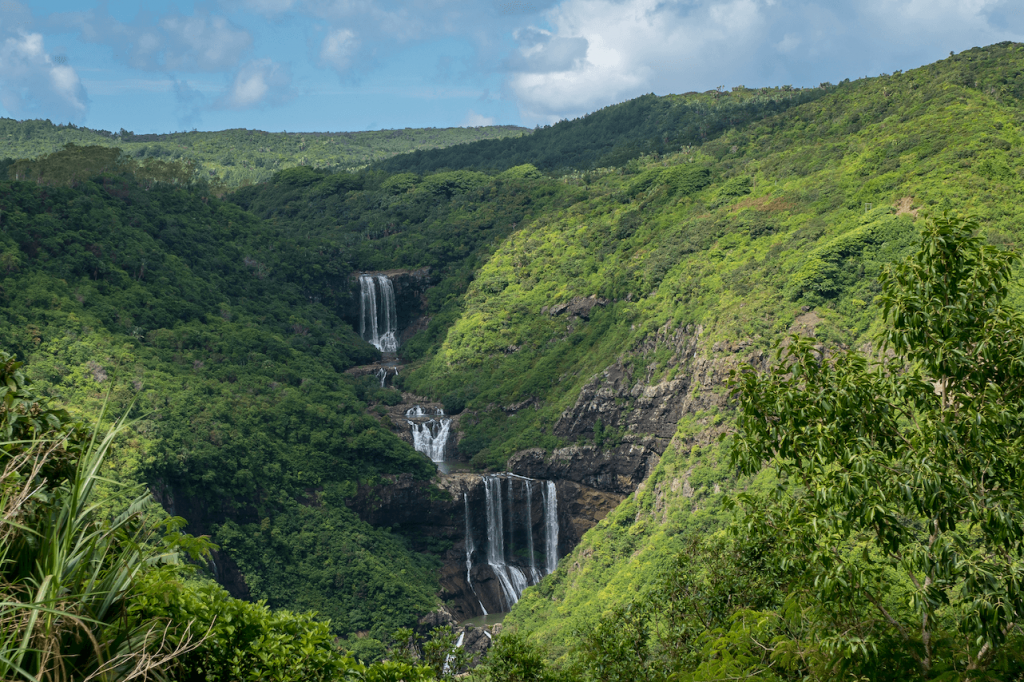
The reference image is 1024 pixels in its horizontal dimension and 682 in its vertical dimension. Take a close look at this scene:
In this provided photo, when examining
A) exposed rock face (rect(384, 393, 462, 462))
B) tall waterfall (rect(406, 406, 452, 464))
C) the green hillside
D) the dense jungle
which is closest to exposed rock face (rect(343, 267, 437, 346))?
the dense jungle

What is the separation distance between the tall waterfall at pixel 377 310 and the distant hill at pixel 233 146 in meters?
32.5

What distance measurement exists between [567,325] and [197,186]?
31.3 meters

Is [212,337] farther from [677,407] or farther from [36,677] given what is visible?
[36,677]

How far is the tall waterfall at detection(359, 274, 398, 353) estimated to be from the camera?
59.3 metres

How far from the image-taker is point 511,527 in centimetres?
3997

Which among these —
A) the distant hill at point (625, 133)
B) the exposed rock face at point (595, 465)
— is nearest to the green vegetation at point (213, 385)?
the exposed rock face at point (595, 465)

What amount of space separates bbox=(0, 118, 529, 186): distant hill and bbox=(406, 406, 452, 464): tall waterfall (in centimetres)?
4916

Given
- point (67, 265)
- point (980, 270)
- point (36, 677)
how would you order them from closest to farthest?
1. point (36, 677)
2. point (980, 270)
3. point (67, 265)

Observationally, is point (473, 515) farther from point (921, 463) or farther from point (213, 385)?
point (921, 463)

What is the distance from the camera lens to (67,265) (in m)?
39.7

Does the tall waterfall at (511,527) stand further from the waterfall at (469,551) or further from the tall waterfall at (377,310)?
the tall waterfall at (377,310)

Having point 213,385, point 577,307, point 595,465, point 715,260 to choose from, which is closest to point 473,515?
point 595,465

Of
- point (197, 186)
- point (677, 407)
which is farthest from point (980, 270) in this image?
point (197, 186)

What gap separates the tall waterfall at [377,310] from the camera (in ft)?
195
